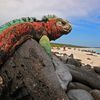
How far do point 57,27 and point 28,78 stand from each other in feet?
4.20

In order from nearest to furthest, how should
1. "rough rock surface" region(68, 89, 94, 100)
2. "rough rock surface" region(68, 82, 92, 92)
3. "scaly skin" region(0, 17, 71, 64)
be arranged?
1. "scaly skin" region(0, 17, 71, 64)
2. "rough rock surface" region(68, 89, 94, 100)
3. "rough rock surface" region(68, 82, 92, 92)

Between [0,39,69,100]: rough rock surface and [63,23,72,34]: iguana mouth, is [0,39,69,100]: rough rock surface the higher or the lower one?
the lower one

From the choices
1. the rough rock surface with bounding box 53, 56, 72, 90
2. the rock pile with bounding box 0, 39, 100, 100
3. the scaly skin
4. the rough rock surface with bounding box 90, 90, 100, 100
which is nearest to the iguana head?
the scaly skin

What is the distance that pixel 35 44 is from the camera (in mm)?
7293

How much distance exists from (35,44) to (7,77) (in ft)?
2.99

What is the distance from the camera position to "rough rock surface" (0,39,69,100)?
278 inches

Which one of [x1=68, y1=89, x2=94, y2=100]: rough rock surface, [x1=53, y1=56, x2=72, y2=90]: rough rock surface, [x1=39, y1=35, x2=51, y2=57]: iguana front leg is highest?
[x1=39, y1=35, x2=51, y2=57]: iguana front leg

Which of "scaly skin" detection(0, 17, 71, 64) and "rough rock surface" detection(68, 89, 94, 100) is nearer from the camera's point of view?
"scaly skin" detection(0, 17, 71, 64)

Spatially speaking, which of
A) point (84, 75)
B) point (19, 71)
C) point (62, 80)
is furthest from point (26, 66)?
point (84, 75)

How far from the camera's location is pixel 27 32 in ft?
23.9

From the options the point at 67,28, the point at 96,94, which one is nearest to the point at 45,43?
the point at 67,28

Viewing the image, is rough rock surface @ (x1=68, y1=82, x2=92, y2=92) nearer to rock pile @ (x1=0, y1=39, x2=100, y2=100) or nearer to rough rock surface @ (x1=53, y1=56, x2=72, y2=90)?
rough rock surface @ (x1=53, y1=56, x2=72, y2=90)

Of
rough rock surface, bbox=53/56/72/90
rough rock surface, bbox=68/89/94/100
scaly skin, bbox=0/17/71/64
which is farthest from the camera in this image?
rough rock surface, bbox=53/56/72/90

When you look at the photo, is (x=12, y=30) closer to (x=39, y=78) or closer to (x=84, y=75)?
(x=39, y=78)
